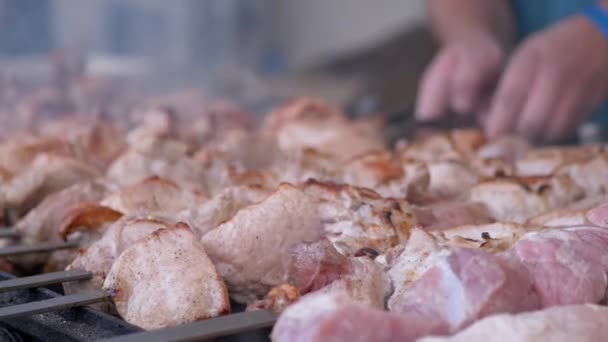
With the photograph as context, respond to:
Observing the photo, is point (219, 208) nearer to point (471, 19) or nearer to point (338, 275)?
point (338, 275)

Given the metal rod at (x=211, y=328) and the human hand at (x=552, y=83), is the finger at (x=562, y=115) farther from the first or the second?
the metal rod at (x=211, y=328)

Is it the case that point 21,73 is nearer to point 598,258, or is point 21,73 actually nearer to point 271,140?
point 271,140

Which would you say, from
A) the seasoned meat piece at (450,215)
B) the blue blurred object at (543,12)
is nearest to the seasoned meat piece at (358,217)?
the seasoned meat piece at (450,215)

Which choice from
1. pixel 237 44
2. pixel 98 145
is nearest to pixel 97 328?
pixel 98 145

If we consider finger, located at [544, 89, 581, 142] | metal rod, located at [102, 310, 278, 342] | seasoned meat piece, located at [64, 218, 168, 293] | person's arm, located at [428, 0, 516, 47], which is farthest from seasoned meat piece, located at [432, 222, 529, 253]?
person's arm, located at [428, 0, 516, 47]

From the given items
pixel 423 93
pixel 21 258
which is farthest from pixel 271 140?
pixel 423 93

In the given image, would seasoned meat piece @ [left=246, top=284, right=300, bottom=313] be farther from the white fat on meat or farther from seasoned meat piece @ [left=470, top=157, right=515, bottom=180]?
seasoned meat piece @ [left=470, top=157, right=515, bottom=180]
